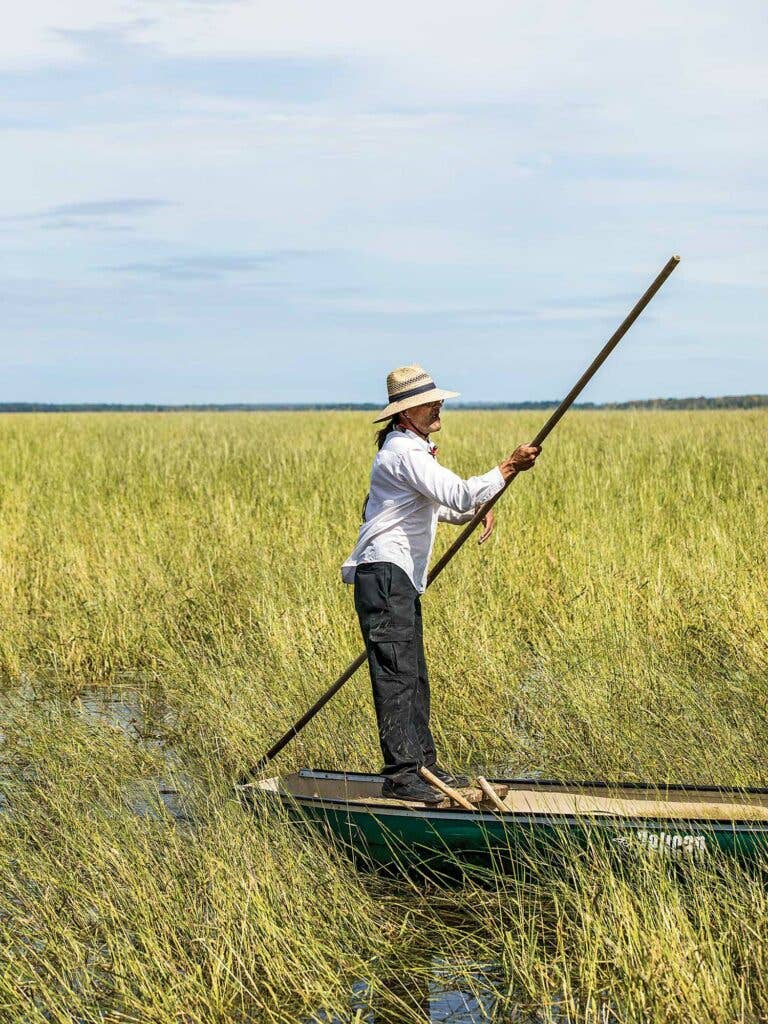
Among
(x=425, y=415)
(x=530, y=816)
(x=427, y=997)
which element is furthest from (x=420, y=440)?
(x=427, y=997)

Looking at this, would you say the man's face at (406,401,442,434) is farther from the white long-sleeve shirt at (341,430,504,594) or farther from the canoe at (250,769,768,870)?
the canoe at (250,769,768,870)

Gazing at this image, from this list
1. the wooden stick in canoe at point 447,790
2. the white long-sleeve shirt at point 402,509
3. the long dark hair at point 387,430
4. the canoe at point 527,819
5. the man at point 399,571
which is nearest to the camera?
the canoe at point 527,819

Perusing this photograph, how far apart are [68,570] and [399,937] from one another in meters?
6.15

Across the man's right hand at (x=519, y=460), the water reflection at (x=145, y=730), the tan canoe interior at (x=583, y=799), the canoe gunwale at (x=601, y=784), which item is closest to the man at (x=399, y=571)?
the man's right hand at (x=519, y=460)

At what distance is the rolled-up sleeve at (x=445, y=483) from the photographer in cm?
489

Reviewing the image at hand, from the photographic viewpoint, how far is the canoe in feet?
14.6

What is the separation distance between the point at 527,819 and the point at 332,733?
6.06ft

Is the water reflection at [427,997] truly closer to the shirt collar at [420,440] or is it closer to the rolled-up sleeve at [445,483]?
the rolled-up sleeve at [445,483]

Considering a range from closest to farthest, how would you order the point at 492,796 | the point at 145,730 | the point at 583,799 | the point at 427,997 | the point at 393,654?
the point at 427,997, the point at 492,796, the point at 393,654, the point at 583,799, the point at 145,730

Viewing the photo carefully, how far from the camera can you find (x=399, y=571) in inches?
204

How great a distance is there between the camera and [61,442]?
875 inches

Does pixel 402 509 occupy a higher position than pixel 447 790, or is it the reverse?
pixel 402 509

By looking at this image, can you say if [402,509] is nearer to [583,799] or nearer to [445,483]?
[445,483]

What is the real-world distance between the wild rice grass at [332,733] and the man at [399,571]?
0.51 m
